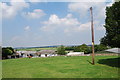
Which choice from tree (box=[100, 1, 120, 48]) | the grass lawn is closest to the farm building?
the grass lawn

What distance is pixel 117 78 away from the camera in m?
8.59

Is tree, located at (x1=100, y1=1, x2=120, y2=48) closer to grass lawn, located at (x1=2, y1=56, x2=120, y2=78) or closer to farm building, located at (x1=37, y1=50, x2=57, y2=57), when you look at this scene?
grass lawn, located at (x1=2, y1=56, x2=120, y2=78)

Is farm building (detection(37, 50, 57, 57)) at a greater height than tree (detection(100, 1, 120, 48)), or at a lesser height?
lesser

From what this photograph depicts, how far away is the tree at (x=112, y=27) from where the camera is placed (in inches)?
539

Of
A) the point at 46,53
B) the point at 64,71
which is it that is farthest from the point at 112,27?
the point at 46,53

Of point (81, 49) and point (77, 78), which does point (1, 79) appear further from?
point (81, 49)

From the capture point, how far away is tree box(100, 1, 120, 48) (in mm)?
13684

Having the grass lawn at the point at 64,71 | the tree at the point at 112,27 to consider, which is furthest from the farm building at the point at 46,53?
the tree at the point at 112,27

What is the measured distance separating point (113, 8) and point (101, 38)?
3.79 m

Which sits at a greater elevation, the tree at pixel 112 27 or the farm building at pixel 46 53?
the tree at pixel 112 27

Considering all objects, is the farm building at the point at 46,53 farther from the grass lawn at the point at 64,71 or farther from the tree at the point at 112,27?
the tree at the point at 112,27

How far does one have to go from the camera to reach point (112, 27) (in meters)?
14.9

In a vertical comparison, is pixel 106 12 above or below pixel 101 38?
above

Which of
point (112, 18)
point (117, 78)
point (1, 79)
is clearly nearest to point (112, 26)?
point (112, 18)
